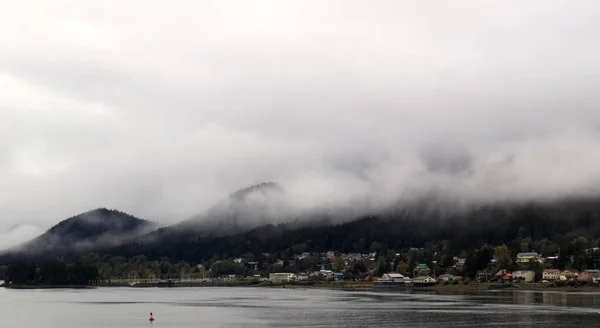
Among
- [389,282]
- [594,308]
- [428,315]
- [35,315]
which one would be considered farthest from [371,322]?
[389,282]

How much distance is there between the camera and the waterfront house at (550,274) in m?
141

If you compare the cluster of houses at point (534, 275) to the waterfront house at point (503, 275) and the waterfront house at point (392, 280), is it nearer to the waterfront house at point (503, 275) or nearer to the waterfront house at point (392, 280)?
the waterfront house at point (503, 275)

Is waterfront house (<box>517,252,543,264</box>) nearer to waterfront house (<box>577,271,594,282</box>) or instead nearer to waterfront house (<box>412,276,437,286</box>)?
waterfront house (<box>412,276,437,286</box>)

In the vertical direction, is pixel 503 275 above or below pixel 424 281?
above

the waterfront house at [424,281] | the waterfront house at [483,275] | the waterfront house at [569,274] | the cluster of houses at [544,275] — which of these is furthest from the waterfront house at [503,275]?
the waterfront house at [424,281]

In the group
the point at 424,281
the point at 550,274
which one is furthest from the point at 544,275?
the point at 424,281

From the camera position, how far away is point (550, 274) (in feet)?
467

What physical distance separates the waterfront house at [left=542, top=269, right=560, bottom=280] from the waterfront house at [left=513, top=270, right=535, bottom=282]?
252cm

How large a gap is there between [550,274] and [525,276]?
18.3ft

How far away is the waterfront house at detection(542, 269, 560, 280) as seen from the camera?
141 m

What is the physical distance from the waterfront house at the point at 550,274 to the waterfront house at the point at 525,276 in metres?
2.52

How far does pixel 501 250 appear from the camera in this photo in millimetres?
174500

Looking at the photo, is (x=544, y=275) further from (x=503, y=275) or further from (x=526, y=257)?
(x=526, y=257)

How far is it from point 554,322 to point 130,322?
133ft
